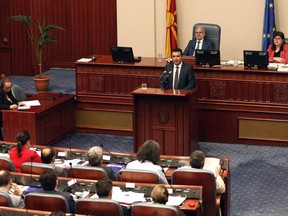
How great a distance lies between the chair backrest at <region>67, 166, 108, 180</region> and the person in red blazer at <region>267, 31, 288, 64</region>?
4452 millimetres

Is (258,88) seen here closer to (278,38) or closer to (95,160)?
(278,38)

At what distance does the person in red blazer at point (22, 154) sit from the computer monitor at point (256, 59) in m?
3.72

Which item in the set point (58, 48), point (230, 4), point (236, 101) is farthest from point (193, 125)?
point (58, 48)

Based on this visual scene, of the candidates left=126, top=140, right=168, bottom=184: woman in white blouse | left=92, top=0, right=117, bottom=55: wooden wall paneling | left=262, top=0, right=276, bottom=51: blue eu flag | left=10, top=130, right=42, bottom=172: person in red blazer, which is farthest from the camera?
left=92, top=0, right=117, bottom=55: wooden wall paneling

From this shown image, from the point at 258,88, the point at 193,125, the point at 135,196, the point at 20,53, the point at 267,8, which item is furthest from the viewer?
the point at 20,53

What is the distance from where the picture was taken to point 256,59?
9.52 metres

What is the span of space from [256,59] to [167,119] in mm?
1709

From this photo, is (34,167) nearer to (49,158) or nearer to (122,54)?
(49,158)

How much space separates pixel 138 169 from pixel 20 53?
8.50 metres

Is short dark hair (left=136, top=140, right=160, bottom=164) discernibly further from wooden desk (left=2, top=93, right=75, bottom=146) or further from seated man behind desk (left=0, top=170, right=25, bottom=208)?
wooden desk (left=2, top=93, right=75, bottom=146)

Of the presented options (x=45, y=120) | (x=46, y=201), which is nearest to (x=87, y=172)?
(x=46, y=201)

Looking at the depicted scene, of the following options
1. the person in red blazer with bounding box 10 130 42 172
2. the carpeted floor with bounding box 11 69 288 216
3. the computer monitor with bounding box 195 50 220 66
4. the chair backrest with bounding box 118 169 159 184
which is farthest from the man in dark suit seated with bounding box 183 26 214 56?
the chair backrest with bounding box 118 169 159 184

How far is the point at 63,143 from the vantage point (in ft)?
32.7

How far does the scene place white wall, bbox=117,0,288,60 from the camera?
12.0 metres
